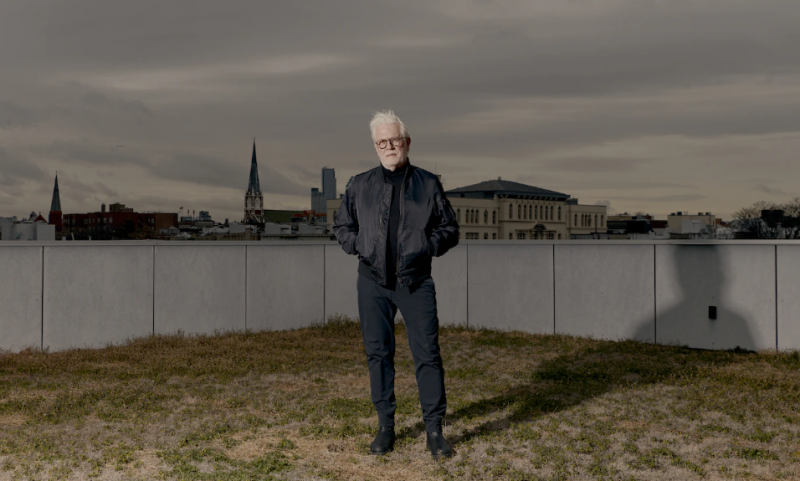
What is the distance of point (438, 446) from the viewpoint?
4.85 meters

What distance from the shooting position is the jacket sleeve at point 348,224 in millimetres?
4875

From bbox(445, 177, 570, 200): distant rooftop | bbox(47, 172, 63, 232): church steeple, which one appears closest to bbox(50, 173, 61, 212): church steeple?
bbox(47, 172, 63, 232): church steeple

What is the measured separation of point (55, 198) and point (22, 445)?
583ft

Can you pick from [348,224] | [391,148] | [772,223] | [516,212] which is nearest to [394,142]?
[391,148]

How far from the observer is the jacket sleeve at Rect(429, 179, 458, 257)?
4672 mm

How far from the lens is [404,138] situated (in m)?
4.73

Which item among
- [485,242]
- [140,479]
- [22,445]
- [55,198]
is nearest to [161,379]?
[22,445]

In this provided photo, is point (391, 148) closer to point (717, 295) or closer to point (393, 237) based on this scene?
point (393, 237)

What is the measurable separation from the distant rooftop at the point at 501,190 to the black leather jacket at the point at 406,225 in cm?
12923

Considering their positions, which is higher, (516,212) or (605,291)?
(516,212)

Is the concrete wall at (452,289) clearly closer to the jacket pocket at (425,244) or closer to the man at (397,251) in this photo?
the man at (397,251)

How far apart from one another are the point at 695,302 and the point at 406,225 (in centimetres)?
727

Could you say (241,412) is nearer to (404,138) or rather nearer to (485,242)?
(404,138)

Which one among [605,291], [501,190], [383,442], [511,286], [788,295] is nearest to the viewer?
[383,442]
